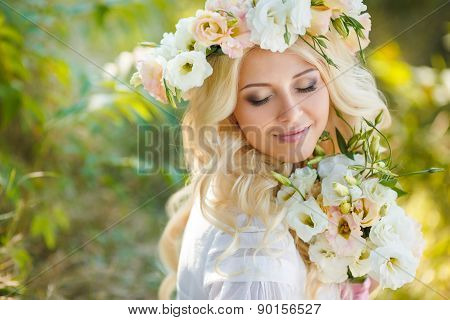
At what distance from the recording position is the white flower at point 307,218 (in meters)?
1.52

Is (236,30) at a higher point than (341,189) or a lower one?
higher

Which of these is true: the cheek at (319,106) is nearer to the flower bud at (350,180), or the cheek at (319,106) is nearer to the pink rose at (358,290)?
the flower bud at (350,180)

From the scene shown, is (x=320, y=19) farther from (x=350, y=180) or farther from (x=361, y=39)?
(x=350, y=180)

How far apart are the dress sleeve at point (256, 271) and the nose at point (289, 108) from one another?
27 cm

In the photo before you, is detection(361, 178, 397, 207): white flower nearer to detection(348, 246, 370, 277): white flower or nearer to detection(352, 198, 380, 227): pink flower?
detection(352, 198, 380, 227): pink flower

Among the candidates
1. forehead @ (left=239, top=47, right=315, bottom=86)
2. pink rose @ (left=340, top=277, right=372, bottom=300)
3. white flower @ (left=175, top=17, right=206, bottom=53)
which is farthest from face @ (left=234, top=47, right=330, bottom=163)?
pink rose @ (left=340, top=277, right=372, bottom=300)

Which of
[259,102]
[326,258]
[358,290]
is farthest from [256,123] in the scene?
[358,290]

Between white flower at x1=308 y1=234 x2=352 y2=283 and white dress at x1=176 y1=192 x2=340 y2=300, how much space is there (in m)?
0.05

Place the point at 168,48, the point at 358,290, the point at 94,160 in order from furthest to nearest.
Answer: the point at 94,160 → the point at 358,290 → the point at 168,48

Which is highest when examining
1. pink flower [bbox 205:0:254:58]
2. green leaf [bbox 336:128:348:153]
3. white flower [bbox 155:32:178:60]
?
pink flower [bbox 205:0:254:58]

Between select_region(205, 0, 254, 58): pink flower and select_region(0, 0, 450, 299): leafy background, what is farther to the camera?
select_region(0, 0, 450, 299): leafy background

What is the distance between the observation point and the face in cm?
154

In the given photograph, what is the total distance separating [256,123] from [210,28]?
0.83 feet

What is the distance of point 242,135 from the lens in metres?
1.67
